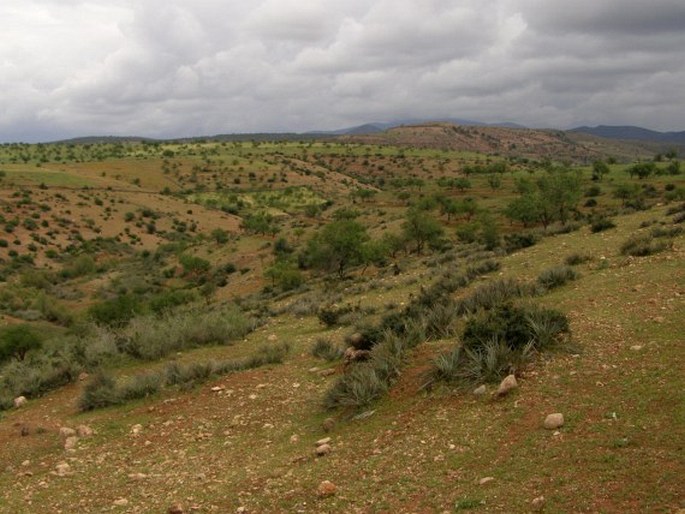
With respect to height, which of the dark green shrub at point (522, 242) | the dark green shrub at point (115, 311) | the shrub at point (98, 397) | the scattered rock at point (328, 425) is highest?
the dark green shrub at point (522, 242)

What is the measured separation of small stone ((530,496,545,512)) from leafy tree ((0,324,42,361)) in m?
18.6

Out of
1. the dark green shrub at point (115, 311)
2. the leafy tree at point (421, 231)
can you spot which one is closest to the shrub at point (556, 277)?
the dark green shrub at point (115, 311)

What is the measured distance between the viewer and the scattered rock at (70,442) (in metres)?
9.49

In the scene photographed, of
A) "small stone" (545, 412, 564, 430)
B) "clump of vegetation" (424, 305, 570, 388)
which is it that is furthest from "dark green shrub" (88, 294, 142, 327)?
"small stone" (545, 412, 564, 430)

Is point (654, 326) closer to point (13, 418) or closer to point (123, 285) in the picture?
point (13, 418)

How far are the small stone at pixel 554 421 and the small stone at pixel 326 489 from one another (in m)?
2.48

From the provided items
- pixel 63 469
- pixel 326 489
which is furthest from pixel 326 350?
pixel 326 489

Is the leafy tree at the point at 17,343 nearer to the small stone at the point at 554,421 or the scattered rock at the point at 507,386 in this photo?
the scattered rock at the point at 507,386

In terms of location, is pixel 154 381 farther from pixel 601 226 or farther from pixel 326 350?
pixel 601 226

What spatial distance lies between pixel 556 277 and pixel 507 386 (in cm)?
655

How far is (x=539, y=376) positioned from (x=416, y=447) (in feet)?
6.72

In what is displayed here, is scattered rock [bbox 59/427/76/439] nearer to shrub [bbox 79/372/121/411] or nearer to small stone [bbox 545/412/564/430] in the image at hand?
shrub [bbox 79/372/121/411]

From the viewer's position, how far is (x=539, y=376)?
793 centimetres

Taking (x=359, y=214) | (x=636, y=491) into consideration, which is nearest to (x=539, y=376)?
(x=636, y=491)
